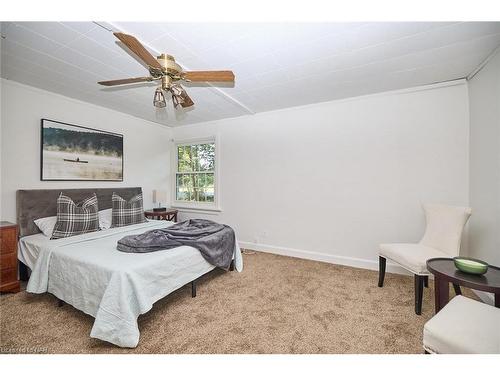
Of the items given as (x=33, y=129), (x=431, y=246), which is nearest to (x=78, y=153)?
(x=33, y=129)

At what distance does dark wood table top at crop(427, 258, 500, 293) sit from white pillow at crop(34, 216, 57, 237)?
4.06m

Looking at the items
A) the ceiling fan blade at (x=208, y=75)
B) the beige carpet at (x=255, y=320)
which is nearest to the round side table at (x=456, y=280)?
the beige carpet at (x=255, y=320)

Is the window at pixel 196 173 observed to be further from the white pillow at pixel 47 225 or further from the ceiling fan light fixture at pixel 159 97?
the ceiling fan light fixture at pixel 159 97

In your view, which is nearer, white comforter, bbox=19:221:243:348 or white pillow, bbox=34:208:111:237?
white comforter, bbox=19:221:243:348

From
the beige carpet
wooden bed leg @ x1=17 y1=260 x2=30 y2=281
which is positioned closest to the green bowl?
the beige carpet

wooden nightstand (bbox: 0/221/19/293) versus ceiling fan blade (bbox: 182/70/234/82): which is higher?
ceiling fan blade (bbox: 182/70/234/82)

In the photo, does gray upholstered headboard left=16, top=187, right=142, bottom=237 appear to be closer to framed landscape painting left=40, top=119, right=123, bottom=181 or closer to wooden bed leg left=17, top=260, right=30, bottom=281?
framed landscape painting left=40, top=119, right=123, bottom=181

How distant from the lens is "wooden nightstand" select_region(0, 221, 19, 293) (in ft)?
7.38

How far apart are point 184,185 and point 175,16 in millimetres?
3678

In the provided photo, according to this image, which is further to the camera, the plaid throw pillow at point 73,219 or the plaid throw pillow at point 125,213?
the plaid throw pillow at point 125,213

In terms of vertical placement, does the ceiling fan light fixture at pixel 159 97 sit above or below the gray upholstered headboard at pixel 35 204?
above

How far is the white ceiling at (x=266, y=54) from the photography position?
1733 mm

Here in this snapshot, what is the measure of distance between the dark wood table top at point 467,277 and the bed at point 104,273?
2128 mm

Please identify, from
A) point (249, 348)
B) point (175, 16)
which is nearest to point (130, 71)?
point (175, 16)
